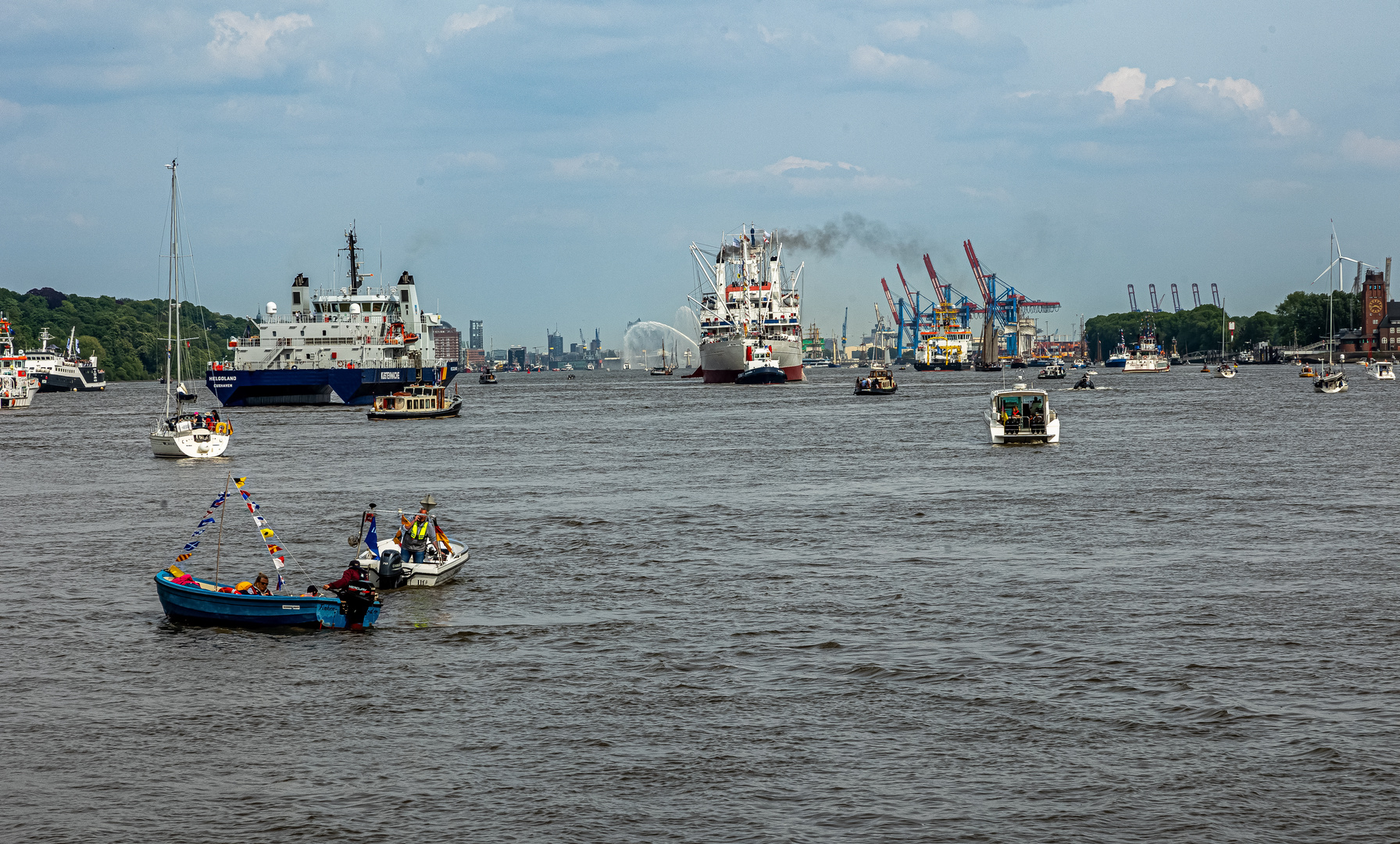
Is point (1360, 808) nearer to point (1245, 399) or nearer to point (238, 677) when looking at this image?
point (238, 677)

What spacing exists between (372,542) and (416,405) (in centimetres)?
9283

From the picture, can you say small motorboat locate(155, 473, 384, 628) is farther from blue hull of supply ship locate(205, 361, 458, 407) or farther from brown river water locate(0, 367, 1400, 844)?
blue hull of supply ship locate(205, 361, 458, 407)

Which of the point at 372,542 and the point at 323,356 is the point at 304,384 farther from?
the point at 372,542

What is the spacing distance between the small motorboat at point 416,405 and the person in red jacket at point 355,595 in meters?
91.1

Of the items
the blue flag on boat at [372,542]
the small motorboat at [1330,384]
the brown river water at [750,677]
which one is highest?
the small motorboat at [1330,384]

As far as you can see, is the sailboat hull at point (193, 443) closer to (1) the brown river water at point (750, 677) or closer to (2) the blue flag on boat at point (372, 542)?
(1) the brown river water at point (750, 677)

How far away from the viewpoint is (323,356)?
148 metres

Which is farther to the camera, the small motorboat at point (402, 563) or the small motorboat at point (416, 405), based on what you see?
the small motorboat at point (416, 405)

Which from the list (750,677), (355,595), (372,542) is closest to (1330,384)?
(372,542)

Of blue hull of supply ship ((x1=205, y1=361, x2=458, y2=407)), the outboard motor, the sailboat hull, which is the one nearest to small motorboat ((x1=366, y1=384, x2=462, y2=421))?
blue hull of supply ship ((x1=205, y1=361, x2=458, y2=407))

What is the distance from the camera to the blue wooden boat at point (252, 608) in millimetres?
31359

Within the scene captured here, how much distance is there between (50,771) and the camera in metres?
22.3

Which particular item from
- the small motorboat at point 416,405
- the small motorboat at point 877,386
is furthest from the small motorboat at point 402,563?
the small motorboat at point 877,386

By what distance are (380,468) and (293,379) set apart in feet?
253
